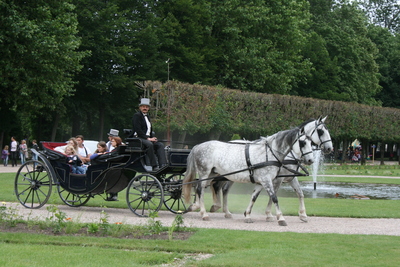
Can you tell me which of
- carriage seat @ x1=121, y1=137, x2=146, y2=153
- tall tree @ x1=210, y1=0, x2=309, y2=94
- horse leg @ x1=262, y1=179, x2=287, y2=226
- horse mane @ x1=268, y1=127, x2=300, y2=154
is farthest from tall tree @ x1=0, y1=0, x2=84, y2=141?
horse leg @ x1=262, y1=179, x2=287, y2=226

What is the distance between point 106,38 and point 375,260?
29.1 m

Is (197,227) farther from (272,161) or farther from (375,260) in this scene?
(375,260)

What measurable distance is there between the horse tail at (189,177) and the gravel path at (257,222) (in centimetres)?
49

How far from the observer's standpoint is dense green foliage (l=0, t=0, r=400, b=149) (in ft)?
89.8

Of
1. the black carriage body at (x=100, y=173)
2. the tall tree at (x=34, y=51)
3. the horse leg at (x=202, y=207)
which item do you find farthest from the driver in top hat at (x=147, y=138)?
the tall tree at (x=34, y=51)

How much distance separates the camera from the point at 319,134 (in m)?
10.8

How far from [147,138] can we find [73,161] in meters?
1.97

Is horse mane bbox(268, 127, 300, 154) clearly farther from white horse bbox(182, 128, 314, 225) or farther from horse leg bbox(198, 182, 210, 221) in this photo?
horse leg bbox(198, 182, 210, 221)

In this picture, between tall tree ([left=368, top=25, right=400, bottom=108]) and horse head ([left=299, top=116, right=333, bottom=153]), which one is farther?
tall tree ([left=368, top=25, right=400, bottom=108])

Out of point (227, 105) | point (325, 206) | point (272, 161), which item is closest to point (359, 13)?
point (227, 105)

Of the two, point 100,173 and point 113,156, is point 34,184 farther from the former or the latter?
point 113,156

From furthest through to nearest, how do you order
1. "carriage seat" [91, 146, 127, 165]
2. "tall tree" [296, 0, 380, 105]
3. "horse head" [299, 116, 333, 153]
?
"tall tree" [296, 0, 380, 105]
"carriage seat" [91, 146, 127, 165]
"horse head" [299, 116, 333, 153]

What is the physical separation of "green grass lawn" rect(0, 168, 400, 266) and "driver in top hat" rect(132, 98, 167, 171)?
239 centimetres

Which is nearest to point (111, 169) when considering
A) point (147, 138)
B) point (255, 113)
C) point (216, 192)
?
point (147, 138)
